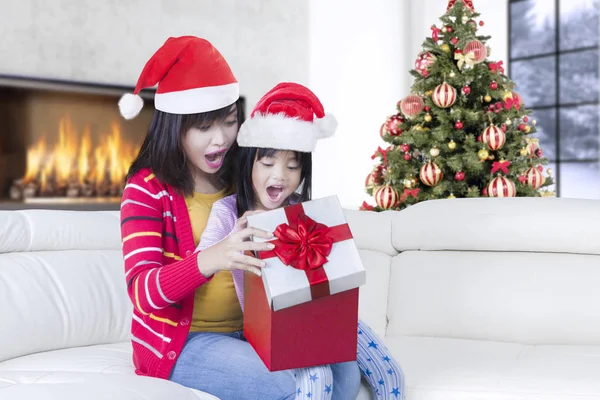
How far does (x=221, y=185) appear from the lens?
142cm

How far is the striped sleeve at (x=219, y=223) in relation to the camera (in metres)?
1.28

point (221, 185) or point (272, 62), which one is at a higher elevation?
point (272, 62)

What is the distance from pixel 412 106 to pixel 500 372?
5.39ft

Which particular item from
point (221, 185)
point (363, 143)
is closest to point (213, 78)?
point (221, 185)

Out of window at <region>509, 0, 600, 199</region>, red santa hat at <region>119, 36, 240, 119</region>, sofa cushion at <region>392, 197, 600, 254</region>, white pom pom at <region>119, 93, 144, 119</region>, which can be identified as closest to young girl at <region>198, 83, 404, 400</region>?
red santa hat at <region>119, 36, 240, 119</region>

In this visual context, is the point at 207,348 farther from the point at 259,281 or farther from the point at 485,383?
the point at 485,383

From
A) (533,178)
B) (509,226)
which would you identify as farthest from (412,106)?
(509,226)

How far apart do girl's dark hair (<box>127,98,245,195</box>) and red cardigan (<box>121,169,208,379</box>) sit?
2cm

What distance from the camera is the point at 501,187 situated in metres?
A: 2.72

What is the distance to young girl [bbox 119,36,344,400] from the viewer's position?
1.19 meters

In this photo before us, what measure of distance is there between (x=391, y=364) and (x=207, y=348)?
0.34 meters

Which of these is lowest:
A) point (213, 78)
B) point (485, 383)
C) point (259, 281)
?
point (485, 383)

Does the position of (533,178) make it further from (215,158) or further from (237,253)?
(237,253)

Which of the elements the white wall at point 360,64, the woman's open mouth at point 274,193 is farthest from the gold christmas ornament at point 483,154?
the white wall at point 360,64
